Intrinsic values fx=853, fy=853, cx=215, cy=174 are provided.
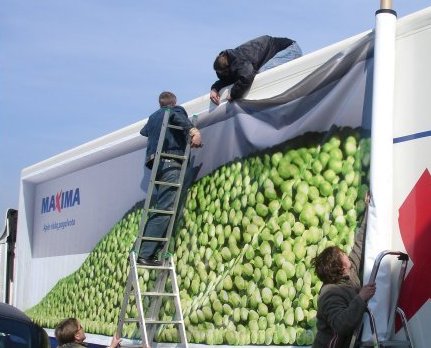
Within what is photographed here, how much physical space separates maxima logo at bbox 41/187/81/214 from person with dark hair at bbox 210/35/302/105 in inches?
95.9

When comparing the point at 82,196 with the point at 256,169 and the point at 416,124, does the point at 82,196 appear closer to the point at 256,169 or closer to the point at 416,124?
the point at 256,169

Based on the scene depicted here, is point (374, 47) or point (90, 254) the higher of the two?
point (374, 47)

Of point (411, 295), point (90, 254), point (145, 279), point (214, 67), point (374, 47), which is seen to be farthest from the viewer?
point (90, 254)

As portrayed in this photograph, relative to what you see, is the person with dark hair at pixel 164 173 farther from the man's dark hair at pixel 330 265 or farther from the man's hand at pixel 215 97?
the man's dark hair at pixel 330 265

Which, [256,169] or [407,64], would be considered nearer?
[407,64]

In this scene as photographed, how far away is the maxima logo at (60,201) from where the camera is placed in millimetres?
7352

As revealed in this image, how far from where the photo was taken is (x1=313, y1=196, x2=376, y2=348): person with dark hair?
3.60 metres

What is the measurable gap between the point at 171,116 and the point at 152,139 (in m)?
0.24

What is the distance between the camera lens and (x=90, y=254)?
6836 millimetres

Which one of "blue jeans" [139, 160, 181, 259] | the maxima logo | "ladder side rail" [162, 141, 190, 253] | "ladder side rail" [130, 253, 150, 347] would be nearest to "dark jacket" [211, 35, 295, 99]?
"ladder side rail" [162, 141, 190, 253]

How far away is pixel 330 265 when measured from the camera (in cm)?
373

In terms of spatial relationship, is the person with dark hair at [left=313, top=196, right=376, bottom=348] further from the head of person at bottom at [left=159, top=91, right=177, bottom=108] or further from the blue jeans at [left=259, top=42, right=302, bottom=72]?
the head of person at bottom at [left=159, top=91, right=177, bottom=108]

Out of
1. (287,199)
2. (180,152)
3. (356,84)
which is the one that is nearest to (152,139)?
(180,152)

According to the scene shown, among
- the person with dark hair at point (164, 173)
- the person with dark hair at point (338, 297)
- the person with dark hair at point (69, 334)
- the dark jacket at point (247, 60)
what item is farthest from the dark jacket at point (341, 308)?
the person with dark hair at point (164, 173)
